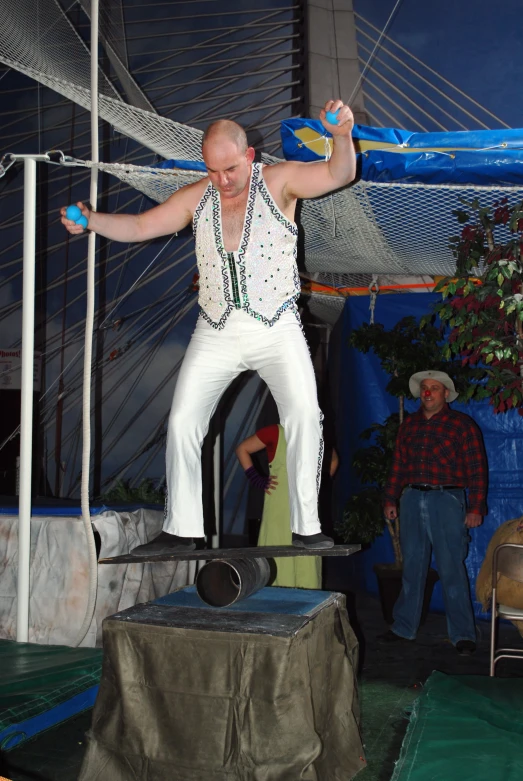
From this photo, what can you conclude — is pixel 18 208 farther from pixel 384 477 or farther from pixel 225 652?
pixel 225 652

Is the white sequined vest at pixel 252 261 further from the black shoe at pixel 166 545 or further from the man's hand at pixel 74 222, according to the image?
the black shoe at pixel 166 545

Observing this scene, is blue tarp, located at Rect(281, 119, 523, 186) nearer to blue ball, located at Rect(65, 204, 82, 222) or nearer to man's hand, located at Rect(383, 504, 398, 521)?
blue ball, located at Rect(65, 204, 82, 222)

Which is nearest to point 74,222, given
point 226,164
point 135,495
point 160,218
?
point 160,218

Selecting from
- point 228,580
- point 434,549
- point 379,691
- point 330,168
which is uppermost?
point 330,168

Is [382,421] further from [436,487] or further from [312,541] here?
[312,541]

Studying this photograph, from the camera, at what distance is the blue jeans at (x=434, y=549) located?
4.86m

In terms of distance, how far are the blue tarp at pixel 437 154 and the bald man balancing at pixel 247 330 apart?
3.26ft

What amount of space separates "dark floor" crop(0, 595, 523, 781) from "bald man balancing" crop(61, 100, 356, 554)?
999mm

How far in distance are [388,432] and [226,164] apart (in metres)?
3.80

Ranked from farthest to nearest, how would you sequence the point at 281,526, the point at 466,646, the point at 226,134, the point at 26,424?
the point at 466,646 < the point at 281,526 < the point at 26,424 < the point at 226,134

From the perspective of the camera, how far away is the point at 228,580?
2822 millimetres

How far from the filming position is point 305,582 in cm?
439

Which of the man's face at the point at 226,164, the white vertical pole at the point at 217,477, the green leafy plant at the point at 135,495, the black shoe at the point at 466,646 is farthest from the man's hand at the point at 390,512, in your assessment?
the man's face at the point at 226,164

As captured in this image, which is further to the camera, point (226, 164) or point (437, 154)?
point (437, 154)
